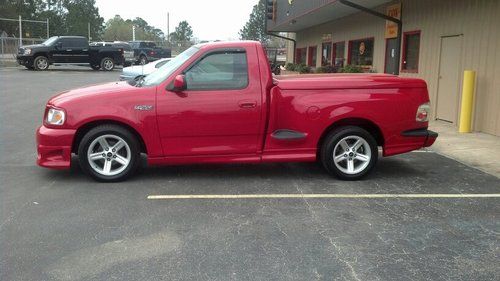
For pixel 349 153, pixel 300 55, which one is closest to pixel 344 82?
pixel 349 153

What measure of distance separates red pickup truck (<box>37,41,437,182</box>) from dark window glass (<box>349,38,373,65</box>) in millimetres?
10842

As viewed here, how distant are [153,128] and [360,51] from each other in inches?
523

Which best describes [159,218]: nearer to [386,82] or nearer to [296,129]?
[296,129]

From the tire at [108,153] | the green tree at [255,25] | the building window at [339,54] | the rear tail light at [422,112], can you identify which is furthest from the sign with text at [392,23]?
the green tree at [255,25]

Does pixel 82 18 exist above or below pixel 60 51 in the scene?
above

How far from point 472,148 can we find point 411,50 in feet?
18.4

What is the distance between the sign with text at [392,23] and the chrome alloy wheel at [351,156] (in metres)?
8.70

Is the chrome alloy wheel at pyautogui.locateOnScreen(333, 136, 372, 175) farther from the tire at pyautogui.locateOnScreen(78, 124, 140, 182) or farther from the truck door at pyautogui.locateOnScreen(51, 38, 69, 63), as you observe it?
the truck door at pyautogui.locateOnScreen(51, 38, 69, 63)

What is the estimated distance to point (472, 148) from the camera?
29.3ft

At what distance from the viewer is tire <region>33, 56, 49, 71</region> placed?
3112 centimetres

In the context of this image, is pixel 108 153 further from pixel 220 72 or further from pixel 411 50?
pixel 411 50

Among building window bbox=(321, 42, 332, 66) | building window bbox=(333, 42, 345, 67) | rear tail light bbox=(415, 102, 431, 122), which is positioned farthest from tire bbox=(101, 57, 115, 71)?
rear tail light bbox=(415, 102, 431, 122)

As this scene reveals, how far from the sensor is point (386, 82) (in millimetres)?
6734

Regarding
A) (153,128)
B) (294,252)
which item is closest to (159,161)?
(153,128)
